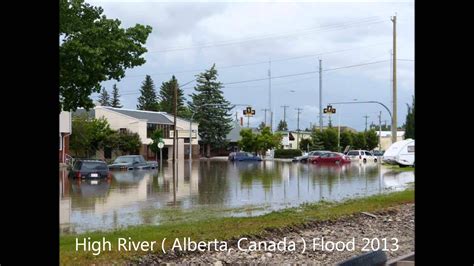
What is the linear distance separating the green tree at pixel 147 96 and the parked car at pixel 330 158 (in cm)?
4950

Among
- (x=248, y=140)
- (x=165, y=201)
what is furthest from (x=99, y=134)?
(x=165, y=201)

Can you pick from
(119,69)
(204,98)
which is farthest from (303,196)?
(204,98)

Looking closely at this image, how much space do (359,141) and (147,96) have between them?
38.2 metres

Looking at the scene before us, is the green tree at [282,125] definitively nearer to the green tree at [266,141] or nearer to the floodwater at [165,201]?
the green tree at [266,141]

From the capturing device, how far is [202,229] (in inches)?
422

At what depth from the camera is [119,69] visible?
13.5 m

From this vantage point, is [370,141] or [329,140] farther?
[370,141]

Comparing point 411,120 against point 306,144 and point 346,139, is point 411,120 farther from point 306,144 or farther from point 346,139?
point 306,144

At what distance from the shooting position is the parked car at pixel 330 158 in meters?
56.7

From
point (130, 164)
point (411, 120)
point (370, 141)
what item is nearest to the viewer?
point (411, 120)

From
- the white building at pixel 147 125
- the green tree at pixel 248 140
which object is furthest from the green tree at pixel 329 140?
the white building at pixel 147 125

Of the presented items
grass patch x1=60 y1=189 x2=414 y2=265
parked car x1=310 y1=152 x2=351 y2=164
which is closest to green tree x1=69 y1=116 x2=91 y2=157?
parked car x1=310 y1=152 x2=351 y2=164
